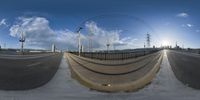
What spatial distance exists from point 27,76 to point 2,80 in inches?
148

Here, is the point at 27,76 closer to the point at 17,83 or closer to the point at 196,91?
the point at 17,83

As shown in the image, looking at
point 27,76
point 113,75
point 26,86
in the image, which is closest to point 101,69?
point 113,75

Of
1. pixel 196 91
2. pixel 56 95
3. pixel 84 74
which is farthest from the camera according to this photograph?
pixel 84 74

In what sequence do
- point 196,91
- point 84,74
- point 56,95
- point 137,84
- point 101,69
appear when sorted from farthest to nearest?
1. point 101,69
2. point 84,74
3. point 137,84
4. point 196,91
5. point 56,95

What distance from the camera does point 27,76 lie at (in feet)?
107

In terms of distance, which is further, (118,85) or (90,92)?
(118,85)

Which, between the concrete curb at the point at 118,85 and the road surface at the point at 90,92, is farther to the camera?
the concrete curb at the point at 118,85

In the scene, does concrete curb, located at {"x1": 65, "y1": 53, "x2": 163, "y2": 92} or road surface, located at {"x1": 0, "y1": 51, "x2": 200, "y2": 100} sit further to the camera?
concrete curb, located at {"x1": 65, "y1": 53, "x2": 163, "y2": 92}

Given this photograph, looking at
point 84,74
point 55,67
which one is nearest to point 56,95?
point 84,74

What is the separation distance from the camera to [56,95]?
1129 inches

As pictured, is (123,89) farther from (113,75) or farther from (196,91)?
(113,75)

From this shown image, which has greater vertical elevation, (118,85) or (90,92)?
(118,85)

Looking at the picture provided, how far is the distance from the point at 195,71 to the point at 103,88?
13.2m

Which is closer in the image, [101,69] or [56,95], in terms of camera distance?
[56,95]
